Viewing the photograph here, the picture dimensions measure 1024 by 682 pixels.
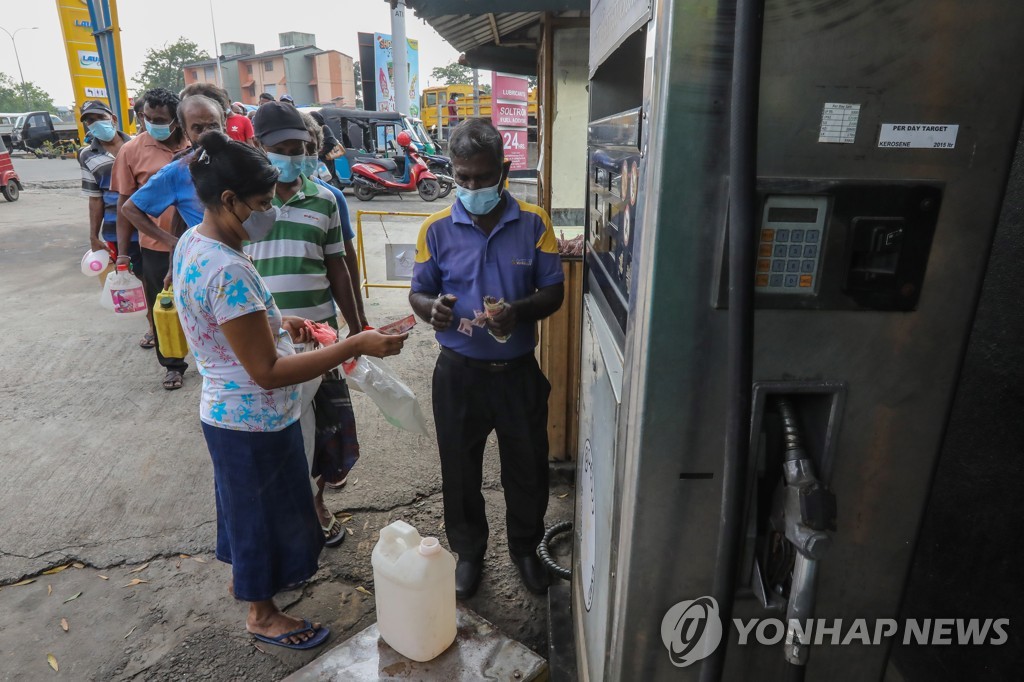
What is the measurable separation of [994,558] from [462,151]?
203 centimetres

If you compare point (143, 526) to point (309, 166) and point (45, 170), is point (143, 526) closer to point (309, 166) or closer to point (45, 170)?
point (309, 166)

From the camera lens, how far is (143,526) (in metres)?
3.09

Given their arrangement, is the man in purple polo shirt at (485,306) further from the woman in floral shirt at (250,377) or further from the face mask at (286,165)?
the face mask at (286,165)

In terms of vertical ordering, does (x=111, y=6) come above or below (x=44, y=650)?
above

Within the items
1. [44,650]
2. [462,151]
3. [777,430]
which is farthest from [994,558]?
[44,650]

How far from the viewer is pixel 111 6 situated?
8844mm

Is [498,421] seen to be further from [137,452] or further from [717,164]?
[137,452]

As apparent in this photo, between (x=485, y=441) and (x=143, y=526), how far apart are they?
188 cm

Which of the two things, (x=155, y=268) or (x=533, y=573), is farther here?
(x=155, y=268)

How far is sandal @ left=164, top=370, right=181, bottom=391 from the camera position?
4.58m

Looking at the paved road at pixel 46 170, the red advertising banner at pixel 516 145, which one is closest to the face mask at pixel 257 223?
the red advertising banner at pixel 516 145

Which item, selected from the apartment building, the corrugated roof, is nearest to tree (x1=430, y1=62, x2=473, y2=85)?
the apartment building

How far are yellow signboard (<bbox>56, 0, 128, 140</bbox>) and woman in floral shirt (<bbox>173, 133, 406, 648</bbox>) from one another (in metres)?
9.42

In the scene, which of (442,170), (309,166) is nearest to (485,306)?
(309,166)
